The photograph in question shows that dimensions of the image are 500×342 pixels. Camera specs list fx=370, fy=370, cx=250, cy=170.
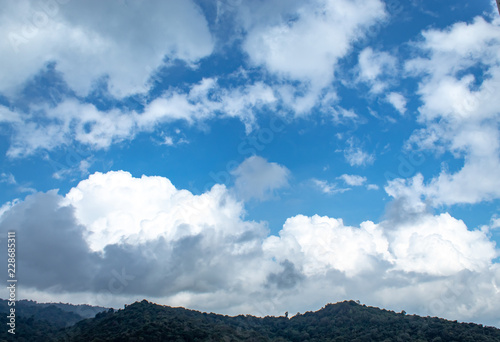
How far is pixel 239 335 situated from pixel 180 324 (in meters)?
34.2

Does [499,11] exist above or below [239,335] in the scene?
above

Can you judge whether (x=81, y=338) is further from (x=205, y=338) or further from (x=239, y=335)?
(x=239, y=335)

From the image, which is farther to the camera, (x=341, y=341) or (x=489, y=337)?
(x=341, y=341)

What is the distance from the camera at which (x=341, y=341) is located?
197 metres

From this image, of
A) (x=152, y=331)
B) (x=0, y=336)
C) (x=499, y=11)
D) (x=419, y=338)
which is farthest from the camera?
(x=0, y=336)

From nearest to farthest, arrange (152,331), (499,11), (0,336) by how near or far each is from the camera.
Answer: (499,11)
(152,331)
(0,336)

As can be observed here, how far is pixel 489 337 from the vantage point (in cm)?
17050

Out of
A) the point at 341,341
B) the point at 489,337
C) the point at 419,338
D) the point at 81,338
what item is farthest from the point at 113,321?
the point at 489,337

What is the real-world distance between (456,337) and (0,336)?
226510 mm

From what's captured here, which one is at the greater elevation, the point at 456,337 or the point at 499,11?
the point at 499,11

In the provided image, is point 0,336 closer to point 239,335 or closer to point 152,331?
point 152,331

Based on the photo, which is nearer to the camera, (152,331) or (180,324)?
(152,331)

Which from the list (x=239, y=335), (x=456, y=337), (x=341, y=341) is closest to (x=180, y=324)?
(x=239, y=335)

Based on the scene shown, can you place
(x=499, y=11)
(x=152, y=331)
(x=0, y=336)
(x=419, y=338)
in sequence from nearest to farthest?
(x=499, y=11), (x=152, y=331), (x=419, y=338), (x=0, y=336)
